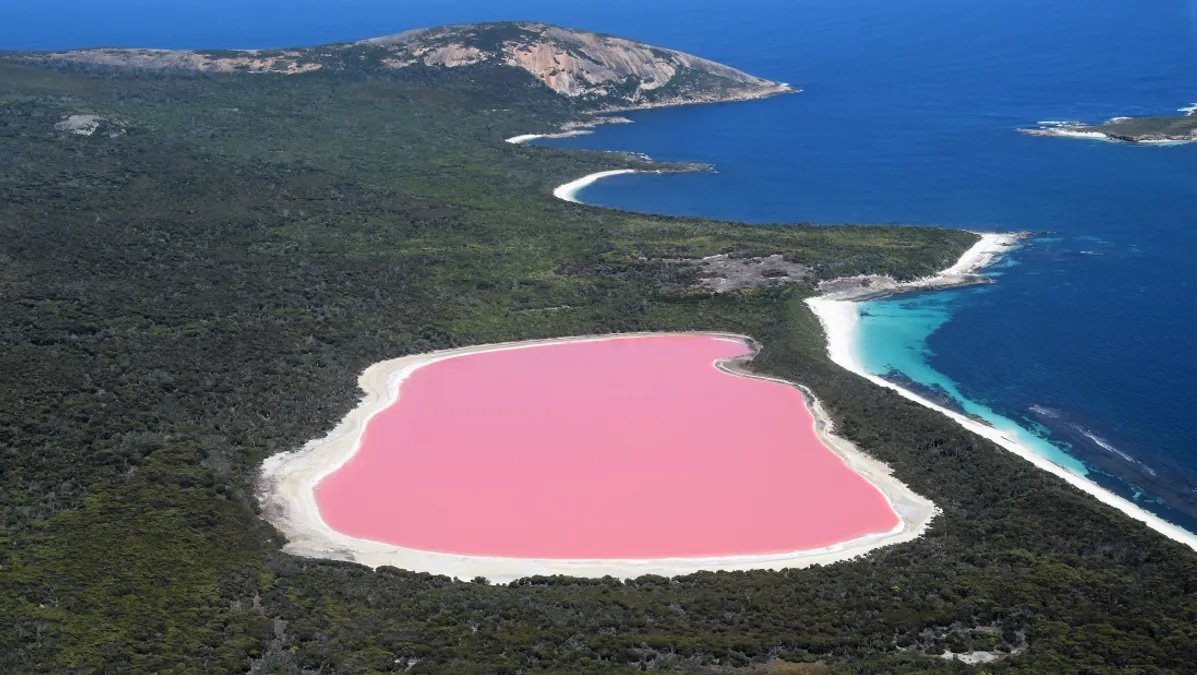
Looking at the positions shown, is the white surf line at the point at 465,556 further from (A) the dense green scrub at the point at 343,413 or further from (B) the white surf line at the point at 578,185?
(B) the white surf line at the point at 578,185

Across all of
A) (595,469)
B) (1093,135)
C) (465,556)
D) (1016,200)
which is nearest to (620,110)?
(1093,135)

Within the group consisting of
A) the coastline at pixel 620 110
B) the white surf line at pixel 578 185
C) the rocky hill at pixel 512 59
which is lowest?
the white surf line at pixel 578 185

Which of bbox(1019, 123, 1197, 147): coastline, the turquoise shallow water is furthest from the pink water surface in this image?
bbox(1019, 123, 1197, 147): coastline

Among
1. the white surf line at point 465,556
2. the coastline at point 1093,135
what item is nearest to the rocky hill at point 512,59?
the coastline at point 1093,135

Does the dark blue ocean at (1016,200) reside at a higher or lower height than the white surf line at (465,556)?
higher

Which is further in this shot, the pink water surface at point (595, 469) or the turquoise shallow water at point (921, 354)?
the turquoise shallow water at point (921, 354)

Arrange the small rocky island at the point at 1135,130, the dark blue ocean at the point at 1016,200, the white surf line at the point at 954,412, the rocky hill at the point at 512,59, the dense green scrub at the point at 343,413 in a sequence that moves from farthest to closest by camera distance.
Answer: the rocky hill at the point at 512,59
the small rocky island at the point at 1135,130
the dark blue ocean at the point at 1016,200
the white surf line at the point at 954,412
the dense green scrub at the point at 343,413

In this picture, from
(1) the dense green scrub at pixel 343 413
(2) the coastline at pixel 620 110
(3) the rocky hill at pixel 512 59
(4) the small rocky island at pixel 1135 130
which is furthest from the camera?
(3) the rocky hill at pixel 512 59

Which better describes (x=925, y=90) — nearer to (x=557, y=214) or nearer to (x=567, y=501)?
(x=557, y=214)
